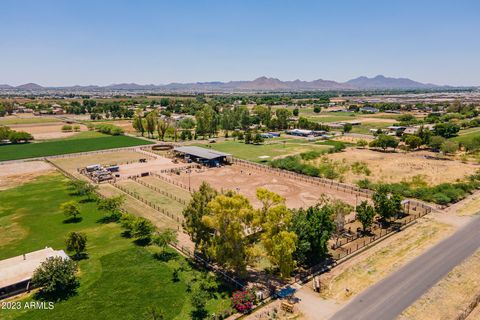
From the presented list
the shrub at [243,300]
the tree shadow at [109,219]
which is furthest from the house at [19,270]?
the shrub at [243,300]

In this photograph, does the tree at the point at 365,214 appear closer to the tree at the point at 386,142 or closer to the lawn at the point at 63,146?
the tree at the point at 386,142

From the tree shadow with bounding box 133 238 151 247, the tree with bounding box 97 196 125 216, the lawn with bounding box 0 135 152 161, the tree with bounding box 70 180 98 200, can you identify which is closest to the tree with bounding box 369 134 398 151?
the lawn with bounding box 0 135 152 161

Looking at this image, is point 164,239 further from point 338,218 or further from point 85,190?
point 85,190

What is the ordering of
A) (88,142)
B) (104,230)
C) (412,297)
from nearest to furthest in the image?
(412,297) → (104,230) → (88,142)

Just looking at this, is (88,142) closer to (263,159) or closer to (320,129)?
(263,159)

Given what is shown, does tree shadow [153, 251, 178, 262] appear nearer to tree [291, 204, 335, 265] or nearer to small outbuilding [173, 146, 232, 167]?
tree [291, 204, 335, 265]

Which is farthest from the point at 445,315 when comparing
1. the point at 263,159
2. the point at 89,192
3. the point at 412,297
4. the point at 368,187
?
the point at 263,159

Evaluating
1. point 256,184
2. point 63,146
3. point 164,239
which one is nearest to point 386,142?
point 256,184
